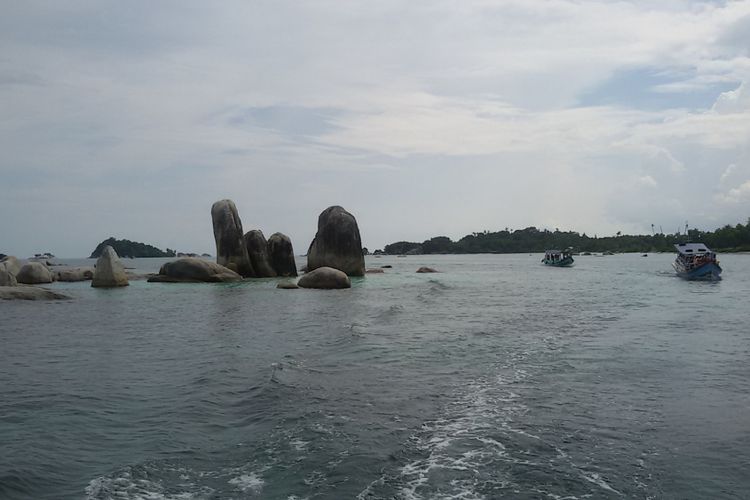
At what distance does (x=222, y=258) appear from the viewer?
48781mm

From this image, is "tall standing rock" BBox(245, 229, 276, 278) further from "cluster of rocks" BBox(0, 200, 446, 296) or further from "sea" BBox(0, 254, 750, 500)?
"sea" BBox(0, 254, 750, 500)

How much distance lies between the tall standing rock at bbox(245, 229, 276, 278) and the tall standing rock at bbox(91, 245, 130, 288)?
37.5 ft

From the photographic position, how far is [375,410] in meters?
9.60

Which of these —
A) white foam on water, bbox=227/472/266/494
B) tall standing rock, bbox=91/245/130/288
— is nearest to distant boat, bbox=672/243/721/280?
tall standing rock, bbox=91/245/130/288

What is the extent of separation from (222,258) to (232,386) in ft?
127

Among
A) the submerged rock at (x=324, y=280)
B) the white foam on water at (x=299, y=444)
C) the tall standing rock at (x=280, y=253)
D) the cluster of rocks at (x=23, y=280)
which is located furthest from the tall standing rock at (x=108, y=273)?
the white foam on water at (x=299, y=444)

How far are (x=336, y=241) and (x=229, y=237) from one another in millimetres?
8930

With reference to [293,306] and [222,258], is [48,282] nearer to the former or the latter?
[222,258]

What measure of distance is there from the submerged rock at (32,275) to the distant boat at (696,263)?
5229 centimetres

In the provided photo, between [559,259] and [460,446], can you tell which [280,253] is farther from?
[559,259]

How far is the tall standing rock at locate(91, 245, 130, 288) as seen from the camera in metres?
41.1

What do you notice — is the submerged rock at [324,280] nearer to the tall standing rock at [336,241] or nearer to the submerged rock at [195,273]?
the submerged rock at [195,273]

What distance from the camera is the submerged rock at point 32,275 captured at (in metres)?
45.1

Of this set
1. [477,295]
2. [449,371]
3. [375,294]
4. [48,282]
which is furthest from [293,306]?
[48,282]
